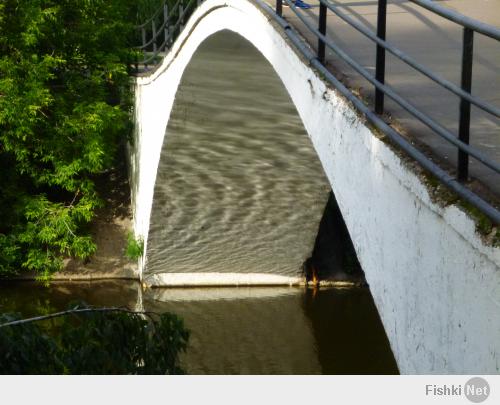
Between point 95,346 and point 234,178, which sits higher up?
point 95,346

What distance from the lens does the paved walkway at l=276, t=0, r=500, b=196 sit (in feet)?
14.4

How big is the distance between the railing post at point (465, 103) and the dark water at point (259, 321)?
26.7 feet

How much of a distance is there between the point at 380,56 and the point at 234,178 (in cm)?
910

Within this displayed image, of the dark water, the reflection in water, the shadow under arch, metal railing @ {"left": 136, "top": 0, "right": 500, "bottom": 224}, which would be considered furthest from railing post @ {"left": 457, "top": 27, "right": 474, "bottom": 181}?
the dark water

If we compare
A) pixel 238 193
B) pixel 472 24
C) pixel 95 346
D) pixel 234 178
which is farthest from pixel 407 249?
pixel 238 193

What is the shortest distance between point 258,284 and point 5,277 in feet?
11.7

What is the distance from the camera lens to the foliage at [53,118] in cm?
1378

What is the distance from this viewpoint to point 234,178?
13656 millimetres

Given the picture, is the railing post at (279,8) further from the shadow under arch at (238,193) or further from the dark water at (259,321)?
the dark water at (259,321)

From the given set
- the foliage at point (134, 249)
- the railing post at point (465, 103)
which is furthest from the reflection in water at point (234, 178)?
the railing post at point (465, 103)

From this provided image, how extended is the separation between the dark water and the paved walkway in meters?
5.38

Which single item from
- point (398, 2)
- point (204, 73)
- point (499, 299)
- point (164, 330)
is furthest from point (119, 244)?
point (499, 299)

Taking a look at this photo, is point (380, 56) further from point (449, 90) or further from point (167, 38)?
point (167, 38)

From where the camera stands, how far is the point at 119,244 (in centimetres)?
1530
